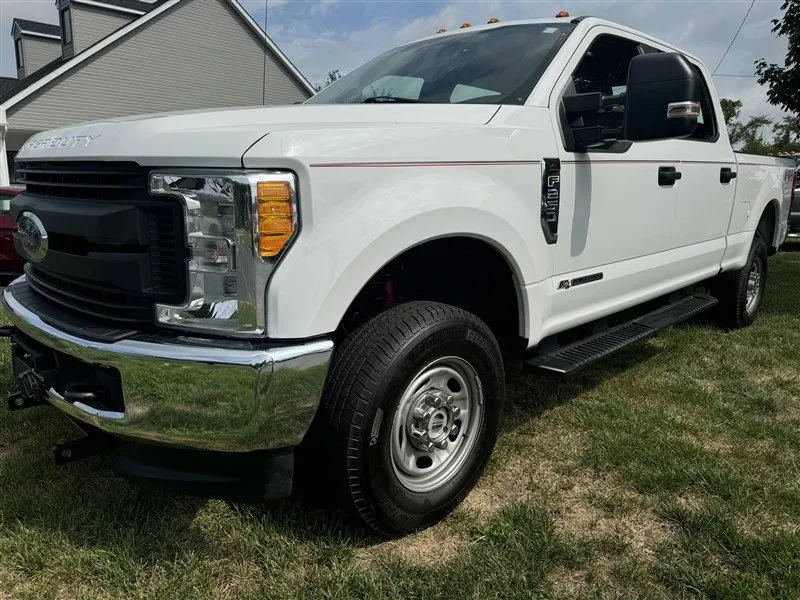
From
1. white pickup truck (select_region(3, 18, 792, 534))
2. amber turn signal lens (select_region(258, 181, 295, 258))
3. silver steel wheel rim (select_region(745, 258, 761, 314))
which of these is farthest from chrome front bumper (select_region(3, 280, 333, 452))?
silver steel wheel rim (select_region(745, 258, 761, 314))

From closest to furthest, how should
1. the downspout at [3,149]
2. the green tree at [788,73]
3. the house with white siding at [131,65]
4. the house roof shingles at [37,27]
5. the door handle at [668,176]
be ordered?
the door handle at [668,176] < the green tree at [788,73] < the downspout at [3,149] < the house with white siding at [131,65] < the house roof shingles at [37,27]

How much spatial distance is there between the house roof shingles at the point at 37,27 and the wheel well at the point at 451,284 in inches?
893

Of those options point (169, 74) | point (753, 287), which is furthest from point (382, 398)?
point (169, 74)

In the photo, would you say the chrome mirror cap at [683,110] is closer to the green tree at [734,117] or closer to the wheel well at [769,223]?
the wheel well at [769,223]

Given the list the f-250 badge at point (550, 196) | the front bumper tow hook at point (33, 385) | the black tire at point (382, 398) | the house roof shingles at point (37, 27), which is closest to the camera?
the black tire at point (382, 398)

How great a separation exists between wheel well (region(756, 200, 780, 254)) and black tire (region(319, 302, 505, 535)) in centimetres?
408

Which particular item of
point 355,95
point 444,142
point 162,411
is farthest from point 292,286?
point 355,95

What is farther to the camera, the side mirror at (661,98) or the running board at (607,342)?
the running board at (607,342)

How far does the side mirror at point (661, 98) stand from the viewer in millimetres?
2590

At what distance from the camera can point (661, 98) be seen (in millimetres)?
2650

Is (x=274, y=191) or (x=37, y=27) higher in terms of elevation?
A: (x=37, y=27)

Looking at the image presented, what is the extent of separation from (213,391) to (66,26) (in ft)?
70.1

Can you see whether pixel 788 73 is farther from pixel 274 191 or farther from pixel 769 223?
pixel 274 191

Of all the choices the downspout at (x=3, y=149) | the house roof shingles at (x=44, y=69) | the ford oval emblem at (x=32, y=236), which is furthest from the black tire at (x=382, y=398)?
the house roof shingles at (x=44, y=69)
